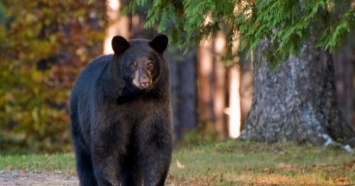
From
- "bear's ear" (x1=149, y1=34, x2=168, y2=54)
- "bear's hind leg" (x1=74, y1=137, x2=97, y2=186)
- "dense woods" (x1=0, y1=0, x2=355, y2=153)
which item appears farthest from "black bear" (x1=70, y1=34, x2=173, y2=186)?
"dense woods" (x1=0, y1=0, x2=355, y2=153)

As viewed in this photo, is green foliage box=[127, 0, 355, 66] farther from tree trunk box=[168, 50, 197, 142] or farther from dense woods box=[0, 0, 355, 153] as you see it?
tree trunk box=[168, 50, 197, 142]

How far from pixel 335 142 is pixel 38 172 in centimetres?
535

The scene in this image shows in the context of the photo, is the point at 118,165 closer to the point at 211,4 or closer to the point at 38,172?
the point at 211,4

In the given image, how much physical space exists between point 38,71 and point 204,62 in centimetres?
1530

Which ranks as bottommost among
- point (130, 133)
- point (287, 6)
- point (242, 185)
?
point (242, 185)

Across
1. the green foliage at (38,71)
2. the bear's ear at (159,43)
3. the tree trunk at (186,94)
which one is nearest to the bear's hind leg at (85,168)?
the bear's ear at (159,43)

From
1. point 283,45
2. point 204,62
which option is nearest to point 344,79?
point 204,62

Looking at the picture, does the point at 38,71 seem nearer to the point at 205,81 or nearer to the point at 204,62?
the point at 204,62

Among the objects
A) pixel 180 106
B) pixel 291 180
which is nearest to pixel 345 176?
pixel 291 180

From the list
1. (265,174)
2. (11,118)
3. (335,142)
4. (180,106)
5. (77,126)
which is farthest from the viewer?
(180,106)

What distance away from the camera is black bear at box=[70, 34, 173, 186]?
31.6 ft

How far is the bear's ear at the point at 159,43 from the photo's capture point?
973 cm

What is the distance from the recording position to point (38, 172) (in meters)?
13.2

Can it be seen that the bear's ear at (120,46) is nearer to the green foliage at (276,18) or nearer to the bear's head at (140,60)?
the bear's head at (140,60)
